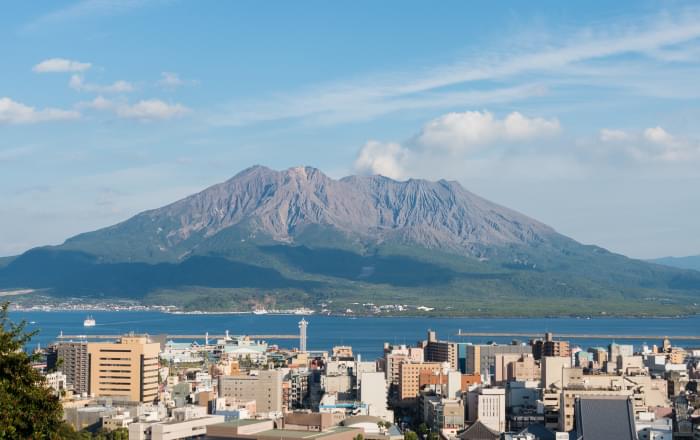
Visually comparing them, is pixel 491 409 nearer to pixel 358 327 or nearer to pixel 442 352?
pixel 442 352

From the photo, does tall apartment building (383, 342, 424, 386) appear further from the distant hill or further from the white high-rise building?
the distant hill

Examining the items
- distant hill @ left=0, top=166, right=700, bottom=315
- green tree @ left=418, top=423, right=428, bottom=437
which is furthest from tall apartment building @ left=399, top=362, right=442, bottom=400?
distant hill @ left=0, top=166, right=700, bottom=315

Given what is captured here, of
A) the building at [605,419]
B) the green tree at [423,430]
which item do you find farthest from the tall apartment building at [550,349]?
the building at [605,419]

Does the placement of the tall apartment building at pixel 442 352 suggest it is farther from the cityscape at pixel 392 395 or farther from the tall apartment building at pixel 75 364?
the tall apartment building at pixel 75 364

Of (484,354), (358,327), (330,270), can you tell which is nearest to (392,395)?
(484,354)

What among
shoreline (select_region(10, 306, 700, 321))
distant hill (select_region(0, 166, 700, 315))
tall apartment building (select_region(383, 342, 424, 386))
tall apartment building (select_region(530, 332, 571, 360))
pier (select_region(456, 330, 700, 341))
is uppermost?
distant hill (select_region(0, 166, 700, 315))

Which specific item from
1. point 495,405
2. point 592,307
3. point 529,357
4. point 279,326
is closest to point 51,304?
point 279,326
